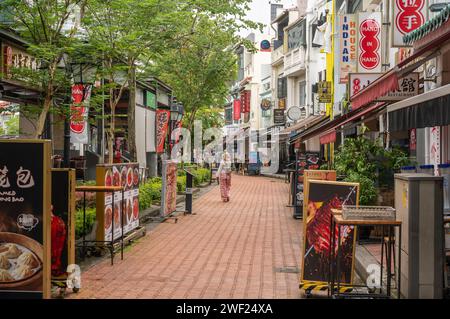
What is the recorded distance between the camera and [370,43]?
56.5 feet

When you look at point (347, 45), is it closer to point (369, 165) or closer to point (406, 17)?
point (406, 17)

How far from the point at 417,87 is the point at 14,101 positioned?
9.96 metres

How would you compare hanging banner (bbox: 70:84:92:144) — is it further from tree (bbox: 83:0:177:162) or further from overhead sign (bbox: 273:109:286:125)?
overhead sign (bbox: 273:109:286:125)

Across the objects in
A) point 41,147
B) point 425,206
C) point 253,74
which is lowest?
point 425,206

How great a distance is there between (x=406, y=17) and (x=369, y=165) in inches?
137

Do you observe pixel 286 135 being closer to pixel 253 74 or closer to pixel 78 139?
pixel 253 74

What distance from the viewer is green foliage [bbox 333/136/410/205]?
36.2 feet

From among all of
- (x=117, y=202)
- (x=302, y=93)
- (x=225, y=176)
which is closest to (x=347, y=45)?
(x=225, y=176)

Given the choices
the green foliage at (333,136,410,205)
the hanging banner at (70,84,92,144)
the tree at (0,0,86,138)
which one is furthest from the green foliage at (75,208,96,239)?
the green foliage at (333,136,410,205)

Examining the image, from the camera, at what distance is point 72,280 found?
7.20 m

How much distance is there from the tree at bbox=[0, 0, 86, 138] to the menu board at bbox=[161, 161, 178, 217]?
4.41 meters

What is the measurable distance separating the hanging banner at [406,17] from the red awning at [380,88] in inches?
99.4

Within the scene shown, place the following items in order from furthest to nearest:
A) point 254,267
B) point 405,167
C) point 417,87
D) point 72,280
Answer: point 417,87 → point 405,167 → point 254,267 → point 72,280
